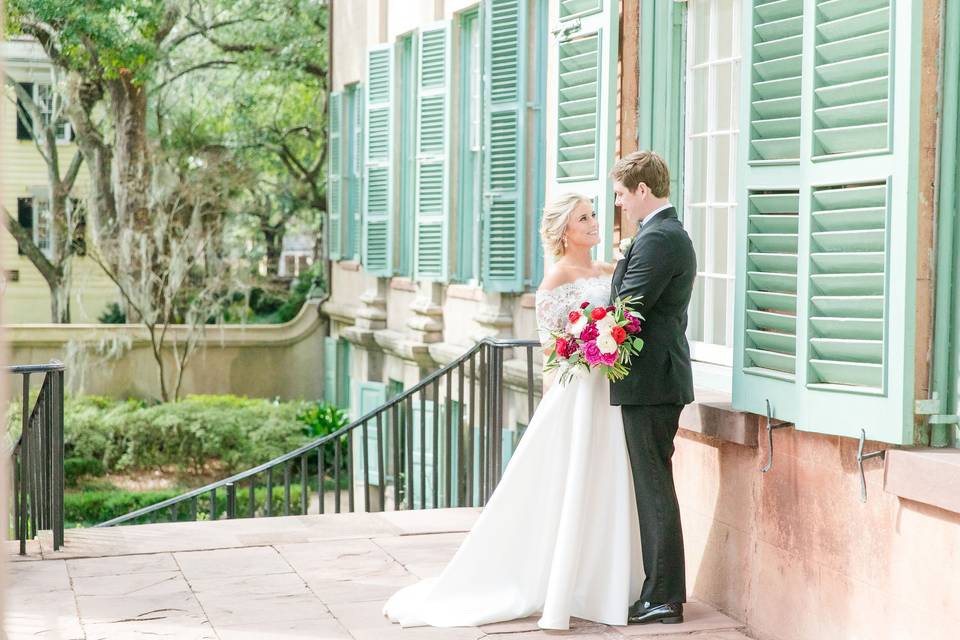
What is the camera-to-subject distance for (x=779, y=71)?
15.6ft

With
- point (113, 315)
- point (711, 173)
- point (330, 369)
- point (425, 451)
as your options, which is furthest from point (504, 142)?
point (113, 315)

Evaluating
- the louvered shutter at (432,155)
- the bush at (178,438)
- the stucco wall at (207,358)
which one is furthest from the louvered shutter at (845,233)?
the stucco wall at (207,358)

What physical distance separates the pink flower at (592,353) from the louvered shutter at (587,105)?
139cm

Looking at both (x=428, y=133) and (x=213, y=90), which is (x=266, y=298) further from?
(x=428, y=133)

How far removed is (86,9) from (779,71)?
49.2 ft

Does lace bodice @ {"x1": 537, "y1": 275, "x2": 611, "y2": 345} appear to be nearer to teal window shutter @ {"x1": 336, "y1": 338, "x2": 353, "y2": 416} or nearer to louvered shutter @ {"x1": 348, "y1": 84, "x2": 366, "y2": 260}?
louvered shutter @ {"x1": 348, "y1": 84, "x2": 366, "y2": 260}

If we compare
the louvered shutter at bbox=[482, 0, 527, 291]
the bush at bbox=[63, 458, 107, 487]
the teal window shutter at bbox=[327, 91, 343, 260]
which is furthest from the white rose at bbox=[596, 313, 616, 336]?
the bush at bbox=[63, 458, 107, 487]

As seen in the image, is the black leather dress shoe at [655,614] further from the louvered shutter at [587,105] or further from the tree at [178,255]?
the tree at [178,255]

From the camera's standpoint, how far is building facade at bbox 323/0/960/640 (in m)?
4.05

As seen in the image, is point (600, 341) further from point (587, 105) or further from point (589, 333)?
point (587, 105)

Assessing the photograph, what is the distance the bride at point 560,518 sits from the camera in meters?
5.09

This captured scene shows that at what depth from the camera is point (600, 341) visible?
4.83 m

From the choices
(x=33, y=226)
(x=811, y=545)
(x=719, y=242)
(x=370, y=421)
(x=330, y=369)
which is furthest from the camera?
(x=33, y=226)

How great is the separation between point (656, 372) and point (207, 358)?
654 inches
